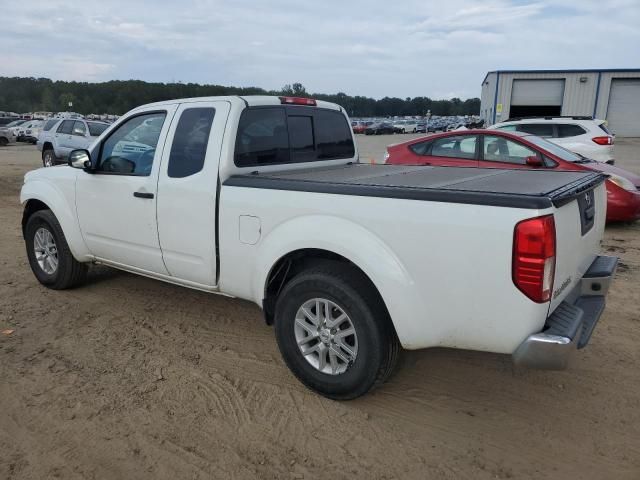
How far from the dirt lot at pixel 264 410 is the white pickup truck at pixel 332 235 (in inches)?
15.1

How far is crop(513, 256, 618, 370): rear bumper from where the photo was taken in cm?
251

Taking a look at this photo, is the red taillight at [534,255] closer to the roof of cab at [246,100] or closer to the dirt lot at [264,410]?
the dirt lot at [264,410]

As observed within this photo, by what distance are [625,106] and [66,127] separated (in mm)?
39303

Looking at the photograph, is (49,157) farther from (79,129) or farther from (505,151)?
(505,151)

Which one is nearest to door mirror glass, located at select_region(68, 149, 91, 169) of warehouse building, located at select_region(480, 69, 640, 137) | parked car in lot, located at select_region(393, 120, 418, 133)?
warehouse building, located at select_region(480, 69, 640, 137)

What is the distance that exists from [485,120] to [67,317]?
143ft

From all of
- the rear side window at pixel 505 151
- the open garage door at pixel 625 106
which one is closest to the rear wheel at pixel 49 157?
the rear side window at pixel 505 151

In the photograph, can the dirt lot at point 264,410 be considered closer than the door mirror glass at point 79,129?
Yes

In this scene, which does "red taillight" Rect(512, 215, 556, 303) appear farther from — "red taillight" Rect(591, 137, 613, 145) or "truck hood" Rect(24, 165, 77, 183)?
"red taillight" Rect(591, 137, 613, 145)

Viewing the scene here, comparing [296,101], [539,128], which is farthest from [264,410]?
[539,128]

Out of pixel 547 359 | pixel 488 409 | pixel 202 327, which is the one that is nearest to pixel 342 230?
pixel 547 359

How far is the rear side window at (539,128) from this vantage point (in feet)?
40.8

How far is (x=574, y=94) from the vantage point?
3884 cm

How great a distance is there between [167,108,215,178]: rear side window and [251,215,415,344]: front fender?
907mm
